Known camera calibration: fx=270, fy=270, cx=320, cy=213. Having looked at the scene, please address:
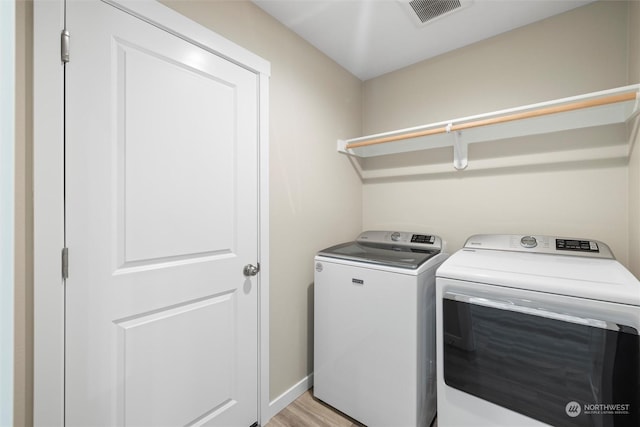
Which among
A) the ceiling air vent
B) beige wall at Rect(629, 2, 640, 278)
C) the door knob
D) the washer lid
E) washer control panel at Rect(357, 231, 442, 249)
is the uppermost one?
the ceiling air vent

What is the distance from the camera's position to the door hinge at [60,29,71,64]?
36.9 inches

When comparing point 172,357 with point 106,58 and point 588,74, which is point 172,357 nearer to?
point 106,58

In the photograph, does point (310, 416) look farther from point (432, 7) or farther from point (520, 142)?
point (432, 7)

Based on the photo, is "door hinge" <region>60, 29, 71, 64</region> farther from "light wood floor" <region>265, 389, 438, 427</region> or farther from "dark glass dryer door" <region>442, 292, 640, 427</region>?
"light wood floor" <region>265, 389, 438, 427</region>

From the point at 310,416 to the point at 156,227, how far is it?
1479 millimetres

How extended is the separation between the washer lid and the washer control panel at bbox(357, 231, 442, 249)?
0.04m

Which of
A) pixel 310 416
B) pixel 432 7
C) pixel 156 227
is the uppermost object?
pixel 432 7

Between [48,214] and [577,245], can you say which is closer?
[48,214]

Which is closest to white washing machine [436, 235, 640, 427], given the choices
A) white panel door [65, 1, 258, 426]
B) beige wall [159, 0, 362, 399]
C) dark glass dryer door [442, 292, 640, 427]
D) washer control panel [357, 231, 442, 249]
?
dark glass dryer door [442, 292, 640, 427]

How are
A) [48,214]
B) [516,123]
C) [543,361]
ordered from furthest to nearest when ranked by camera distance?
[516,123] → [543,361] → [48,214]

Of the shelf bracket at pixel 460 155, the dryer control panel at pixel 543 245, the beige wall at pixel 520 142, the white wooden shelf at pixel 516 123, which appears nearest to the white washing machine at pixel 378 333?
the dryer control panel at pixel 543 245

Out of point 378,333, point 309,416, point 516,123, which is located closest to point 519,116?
point 516,123

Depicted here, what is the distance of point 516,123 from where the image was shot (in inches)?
64.4

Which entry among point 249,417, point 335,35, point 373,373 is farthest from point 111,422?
point 335,35
